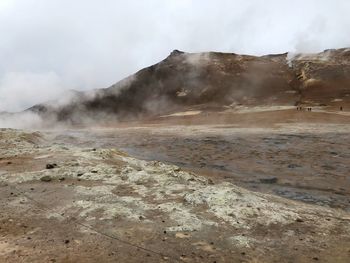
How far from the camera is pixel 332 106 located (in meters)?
47.1

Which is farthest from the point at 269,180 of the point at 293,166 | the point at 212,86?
the point at 212,86

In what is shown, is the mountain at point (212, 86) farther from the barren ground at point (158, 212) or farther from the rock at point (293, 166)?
the barren ground at point (158, 212)

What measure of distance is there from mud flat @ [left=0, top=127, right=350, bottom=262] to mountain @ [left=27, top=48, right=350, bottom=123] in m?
43.9

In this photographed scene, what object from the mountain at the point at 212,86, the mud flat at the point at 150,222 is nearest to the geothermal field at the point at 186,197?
the mud flat at the point at 150,222

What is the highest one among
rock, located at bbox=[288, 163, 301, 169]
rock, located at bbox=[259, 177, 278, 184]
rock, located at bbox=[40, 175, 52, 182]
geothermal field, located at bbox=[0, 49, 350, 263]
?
rock, located at bbox=[40, 175, 52, 182]

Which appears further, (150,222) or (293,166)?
(293,166)

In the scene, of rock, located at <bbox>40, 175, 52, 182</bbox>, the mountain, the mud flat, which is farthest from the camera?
the mountain

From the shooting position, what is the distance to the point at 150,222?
8305 millimetres

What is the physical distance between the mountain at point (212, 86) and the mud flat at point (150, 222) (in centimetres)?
4389

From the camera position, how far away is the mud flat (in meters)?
7.05

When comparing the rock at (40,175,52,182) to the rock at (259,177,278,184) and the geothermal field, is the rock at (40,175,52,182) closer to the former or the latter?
the geothermal field

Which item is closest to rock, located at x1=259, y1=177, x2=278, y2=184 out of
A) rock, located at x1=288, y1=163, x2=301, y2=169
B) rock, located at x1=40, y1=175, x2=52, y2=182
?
rock, located at x1=288, y1=163, x2=301, y2=169

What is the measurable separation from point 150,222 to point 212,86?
183ft

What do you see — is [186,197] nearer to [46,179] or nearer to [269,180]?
[46,179]
